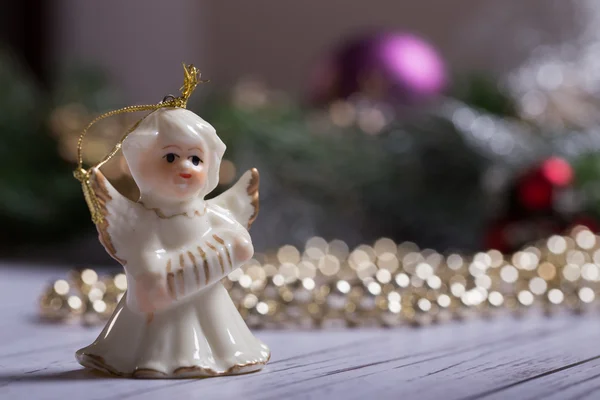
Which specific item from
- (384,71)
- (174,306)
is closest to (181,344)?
(174,306)

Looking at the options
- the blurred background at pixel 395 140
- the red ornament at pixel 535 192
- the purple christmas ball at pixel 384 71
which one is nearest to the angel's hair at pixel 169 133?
the blurred background at pixel 395 140

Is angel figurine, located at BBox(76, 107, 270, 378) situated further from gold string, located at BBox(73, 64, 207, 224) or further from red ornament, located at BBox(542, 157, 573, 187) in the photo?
red ornament, located at BBox(542, 157, 573, 187)

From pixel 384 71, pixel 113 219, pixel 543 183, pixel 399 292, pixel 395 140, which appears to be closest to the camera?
pixel 113 219

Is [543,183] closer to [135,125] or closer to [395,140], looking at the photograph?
[395,140]

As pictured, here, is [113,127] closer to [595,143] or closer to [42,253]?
[42,253]

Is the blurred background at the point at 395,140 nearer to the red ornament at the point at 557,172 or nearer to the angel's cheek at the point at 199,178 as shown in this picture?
the red ornament at the point at 557,172

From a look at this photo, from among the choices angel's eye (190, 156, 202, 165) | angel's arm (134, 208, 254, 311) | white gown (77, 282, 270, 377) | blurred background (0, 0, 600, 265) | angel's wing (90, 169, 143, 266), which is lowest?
white gown (77, 282, 270, 377)

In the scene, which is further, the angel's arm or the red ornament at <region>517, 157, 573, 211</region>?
the red ornament at <region>517, 157, 573, 211</region>

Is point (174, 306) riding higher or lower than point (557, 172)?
lower

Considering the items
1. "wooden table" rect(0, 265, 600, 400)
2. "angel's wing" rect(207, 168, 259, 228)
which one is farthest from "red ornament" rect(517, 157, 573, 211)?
"angel's wing" rect(207, 168, 259, 228)
